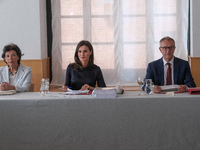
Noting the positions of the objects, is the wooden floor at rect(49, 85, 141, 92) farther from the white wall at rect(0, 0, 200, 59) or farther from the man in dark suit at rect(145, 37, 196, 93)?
the man in dark suit at rect(145, 37, 196, 93)

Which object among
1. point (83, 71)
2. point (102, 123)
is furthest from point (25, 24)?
point (102, 123)

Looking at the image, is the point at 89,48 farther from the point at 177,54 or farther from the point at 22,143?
the point at 177,54

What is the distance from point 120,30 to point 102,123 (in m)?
3.43

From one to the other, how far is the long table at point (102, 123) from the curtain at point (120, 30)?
3210 mm

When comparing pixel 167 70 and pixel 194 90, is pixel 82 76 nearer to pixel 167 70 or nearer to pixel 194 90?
pixel 167 70

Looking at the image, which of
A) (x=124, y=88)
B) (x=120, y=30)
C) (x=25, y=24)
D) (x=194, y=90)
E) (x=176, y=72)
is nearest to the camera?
(x=194, y=90)

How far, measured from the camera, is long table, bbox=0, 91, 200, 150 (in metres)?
2.67

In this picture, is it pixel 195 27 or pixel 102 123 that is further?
pixel 195 27

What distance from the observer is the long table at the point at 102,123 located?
2672 millimetres

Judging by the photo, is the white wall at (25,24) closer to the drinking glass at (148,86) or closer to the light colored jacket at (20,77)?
the light colored jacket at (20,77)

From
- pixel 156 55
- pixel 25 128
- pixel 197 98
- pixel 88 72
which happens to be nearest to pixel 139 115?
pixel 197 98

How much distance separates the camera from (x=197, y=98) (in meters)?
2.70

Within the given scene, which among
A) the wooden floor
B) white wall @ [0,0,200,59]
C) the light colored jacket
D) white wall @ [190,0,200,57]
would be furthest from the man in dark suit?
white wall @ [0,0,200,59]

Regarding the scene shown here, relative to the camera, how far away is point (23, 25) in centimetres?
546
